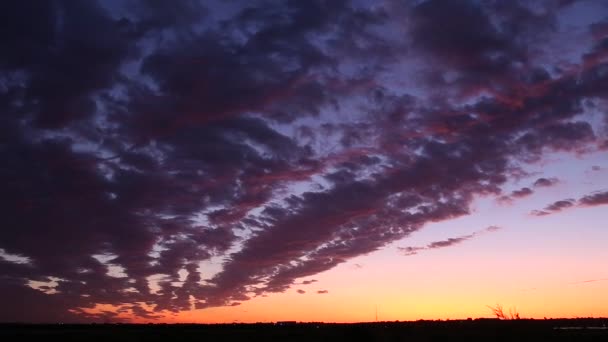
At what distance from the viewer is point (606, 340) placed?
48094 millimetres

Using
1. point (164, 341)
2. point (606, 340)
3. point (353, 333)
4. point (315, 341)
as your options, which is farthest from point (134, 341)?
point (606, 340)

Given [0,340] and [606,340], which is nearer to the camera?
[606,340]

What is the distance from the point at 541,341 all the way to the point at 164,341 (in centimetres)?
4401

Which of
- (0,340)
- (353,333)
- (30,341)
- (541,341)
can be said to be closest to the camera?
(353,333)

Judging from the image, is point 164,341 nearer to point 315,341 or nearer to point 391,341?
point 315,341

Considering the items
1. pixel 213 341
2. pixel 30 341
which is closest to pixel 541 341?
pixel 213 341

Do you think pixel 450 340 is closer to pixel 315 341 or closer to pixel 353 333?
pixel 315 341

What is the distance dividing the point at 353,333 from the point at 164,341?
3445 cm

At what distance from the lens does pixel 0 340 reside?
216 feet

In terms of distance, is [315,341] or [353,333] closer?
[353,333]

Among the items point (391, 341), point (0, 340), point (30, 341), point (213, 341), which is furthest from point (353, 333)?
point (0, 340)

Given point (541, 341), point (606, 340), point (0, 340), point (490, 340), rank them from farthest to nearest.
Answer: point (0, 340) → point (490, 340) → point (541, 341) → point (606, 340)

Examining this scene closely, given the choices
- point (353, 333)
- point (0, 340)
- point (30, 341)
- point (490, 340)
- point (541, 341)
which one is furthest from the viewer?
point (0, 340)

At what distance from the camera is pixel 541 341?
52156mm
